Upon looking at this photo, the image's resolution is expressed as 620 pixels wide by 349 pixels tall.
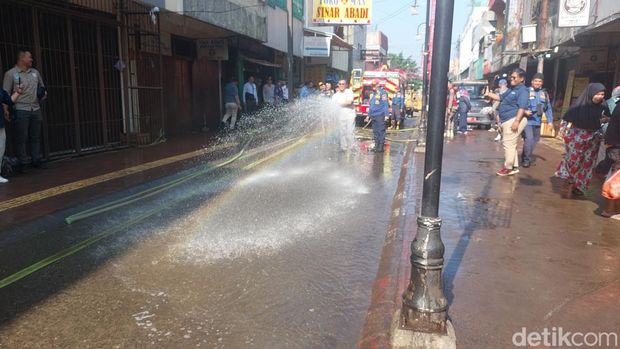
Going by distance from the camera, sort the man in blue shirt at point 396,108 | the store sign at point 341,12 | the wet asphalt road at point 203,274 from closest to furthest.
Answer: the wet asphalt road at point 203,274, the man in blue shirt at point 396,108, the store sign at point 341,12

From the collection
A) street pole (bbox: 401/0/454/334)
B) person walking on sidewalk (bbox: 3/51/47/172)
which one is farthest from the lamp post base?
person walking on sidewalk (bbox: 3/51/47/172)

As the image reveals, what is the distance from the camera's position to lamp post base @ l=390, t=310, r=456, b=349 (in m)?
2.92

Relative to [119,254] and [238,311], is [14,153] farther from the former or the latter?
Answer: [238,311]

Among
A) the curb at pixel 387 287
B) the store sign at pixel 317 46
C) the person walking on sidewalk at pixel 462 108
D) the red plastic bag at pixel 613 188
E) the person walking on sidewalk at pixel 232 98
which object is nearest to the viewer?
the curb at pixel 387 287

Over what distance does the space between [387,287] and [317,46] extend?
76.8 ft

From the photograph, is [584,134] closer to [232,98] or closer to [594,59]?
[232,98]

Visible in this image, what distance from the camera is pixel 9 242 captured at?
5027 mm

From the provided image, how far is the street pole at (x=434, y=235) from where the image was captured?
298 cm

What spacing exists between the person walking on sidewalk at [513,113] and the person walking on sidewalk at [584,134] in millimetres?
1301

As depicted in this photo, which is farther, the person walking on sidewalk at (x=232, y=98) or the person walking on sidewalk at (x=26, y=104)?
the person walking on sidewalk at (x=232, y=98)

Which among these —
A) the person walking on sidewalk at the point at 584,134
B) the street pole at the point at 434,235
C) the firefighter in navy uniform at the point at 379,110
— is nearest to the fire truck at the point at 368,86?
the firefighter in navy uniform at the point at 379,110

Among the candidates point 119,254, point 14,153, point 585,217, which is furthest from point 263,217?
point 14,153

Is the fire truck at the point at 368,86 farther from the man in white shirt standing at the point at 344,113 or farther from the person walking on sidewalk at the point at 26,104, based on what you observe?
the person walking on sidewalk at the point at 26,104

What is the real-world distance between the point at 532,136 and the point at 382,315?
25.4 feet
